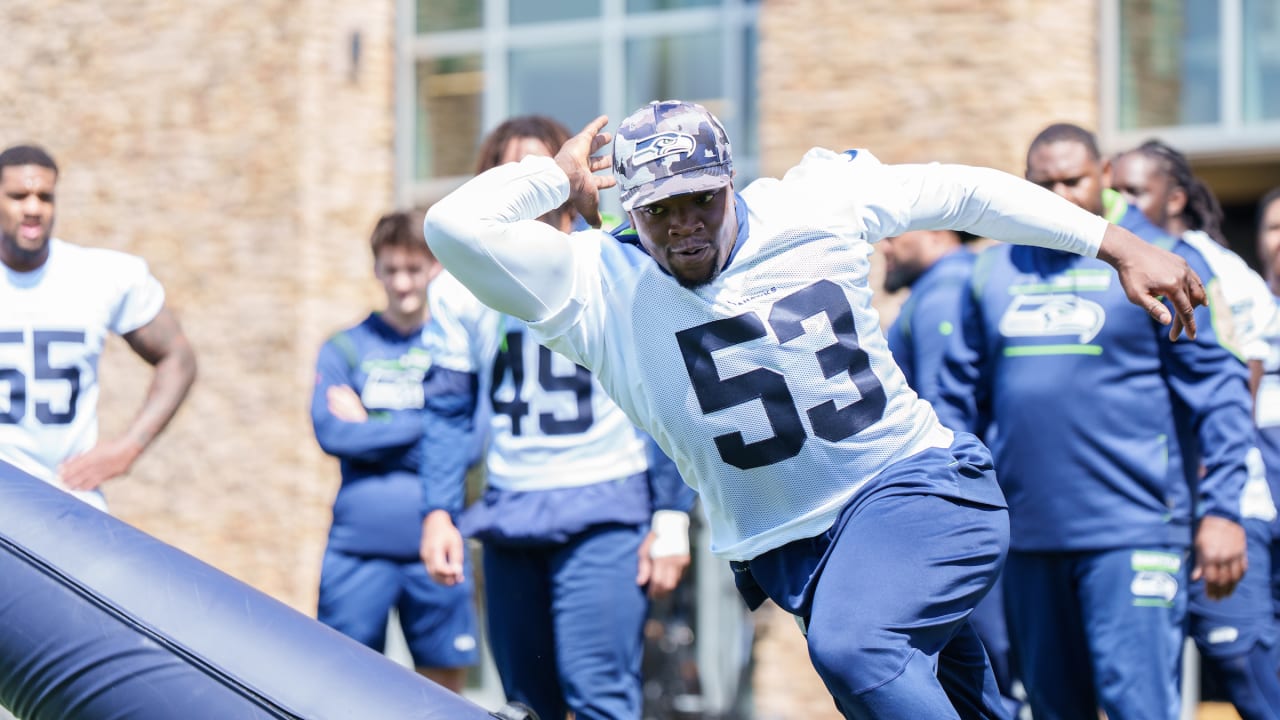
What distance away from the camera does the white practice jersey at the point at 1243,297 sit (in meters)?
5.82

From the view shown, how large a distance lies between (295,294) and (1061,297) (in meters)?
5.38

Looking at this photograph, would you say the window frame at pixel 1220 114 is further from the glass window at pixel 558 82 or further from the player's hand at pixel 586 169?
the player's hand at pixel 586 169

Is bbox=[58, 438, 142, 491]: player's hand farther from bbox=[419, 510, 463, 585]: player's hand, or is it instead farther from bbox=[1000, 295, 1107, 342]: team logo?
bbox=[1000, 295, 1107, 342]: team logo

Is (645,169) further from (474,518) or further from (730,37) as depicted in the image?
(730,37)

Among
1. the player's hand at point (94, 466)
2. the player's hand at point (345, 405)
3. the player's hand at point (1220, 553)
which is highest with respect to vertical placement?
the player's hand at point (345, 405)

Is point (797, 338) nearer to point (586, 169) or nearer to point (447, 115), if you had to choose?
point (586, 169)

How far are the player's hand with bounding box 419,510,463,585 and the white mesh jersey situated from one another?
1.22 meters

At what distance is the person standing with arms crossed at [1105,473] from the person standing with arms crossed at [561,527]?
110 centimetres

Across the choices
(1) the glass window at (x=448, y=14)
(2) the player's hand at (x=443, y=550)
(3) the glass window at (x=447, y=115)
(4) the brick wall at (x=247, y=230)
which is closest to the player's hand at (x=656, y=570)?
(2) the player's hand at (x=443, y=550)

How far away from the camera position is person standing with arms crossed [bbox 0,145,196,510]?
5.61m

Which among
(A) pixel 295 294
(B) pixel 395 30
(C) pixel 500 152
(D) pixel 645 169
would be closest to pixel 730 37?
(B) pixel 395 30

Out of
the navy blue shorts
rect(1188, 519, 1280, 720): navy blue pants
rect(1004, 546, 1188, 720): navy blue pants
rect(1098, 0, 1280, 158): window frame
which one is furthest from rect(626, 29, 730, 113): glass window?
rect(1004, 546, 1188, 720): navy blue pants

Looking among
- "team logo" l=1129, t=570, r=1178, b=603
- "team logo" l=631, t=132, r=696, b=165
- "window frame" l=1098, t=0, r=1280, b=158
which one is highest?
"window frame" l=1098, t=0, r=1280, b=158

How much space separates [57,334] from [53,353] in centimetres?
7
